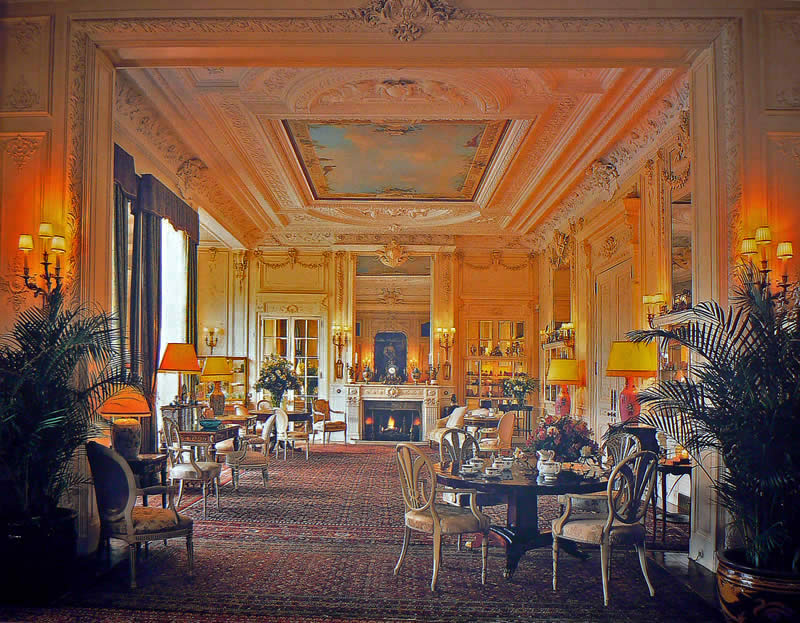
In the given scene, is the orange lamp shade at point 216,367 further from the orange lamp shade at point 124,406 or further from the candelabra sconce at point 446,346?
the candelabra sconce at point 446,346

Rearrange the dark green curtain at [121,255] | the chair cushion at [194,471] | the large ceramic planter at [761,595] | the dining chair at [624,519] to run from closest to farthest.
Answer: the large ceramic planter at [761,595], the dining chair at [624,519], the chair cushion at [194,471], the dark green curtain at [121,255]

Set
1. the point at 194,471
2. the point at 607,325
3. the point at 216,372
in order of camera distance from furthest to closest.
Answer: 1. the point at 607,325
2. the point at 216,372
3. the point at 194,471

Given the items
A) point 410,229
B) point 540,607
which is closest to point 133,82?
point 540,607

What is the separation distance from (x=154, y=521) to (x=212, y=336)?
36.5ft

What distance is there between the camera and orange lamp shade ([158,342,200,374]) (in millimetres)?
8406

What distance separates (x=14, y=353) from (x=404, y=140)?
663 centimetres

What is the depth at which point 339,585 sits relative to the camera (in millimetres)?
5469

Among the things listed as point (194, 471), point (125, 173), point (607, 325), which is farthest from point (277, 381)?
point (125, 173)

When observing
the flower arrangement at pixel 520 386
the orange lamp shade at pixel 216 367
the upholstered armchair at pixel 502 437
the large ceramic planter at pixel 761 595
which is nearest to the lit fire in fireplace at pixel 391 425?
the flower arrangement at pixel 520 386

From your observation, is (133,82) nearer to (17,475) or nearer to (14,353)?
(14,353)

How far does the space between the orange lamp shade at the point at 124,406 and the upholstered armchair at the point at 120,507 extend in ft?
2.57

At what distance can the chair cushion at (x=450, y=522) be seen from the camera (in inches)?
222

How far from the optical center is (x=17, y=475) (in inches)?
201

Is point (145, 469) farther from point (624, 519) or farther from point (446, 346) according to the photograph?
point (446, 346)
